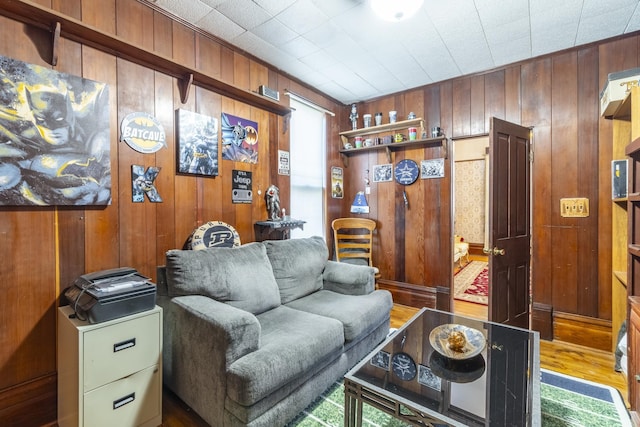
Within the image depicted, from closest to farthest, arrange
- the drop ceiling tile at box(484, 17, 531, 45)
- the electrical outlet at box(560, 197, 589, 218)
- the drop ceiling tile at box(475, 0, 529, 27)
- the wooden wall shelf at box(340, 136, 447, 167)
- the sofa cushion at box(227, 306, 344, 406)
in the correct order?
the sofa cushion at box(227, 306, 344, 406), the drop ceiling tile at box(475, 0, 529, 27), the drop ceiling tile at box(484, 17, 531, 45), the electrical outlet at box(560, 197, 589, 218), the wooden wall shelf at box(340, 136, 447, 167)

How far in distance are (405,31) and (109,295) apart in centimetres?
279

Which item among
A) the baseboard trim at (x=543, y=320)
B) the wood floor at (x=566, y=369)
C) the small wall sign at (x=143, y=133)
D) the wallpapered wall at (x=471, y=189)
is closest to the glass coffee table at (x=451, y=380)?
the wood floor at (x=566, y=369)

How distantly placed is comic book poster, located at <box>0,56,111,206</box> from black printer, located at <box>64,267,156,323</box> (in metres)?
0.49

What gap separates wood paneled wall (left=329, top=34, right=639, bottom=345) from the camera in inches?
105

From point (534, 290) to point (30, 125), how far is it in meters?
4.17

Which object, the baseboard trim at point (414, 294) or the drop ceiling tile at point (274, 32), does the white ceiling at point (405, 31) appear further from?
the baseboard trim at point (414, 294)

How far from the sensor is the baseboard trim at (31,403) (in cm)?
160

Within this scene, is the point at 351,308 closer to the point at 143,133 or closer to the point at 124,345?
the point at 124,345

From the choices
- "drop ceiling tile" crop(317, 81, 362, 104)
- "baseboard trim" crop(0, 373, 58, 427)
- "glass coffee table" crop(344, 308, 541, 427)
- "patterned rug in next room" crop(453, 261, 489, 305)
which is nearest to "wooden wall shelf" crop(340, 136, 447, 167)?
"drop ceiling tile" crop(317, 81, 362, 104)

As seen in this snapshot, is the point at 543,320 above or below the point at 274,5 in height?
below

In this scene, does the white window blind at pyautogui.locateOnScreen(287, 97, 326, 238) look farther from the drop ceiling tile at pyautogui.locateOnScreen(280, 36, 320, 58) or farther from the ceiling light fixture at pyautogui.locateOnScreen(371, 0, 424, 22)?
the ceiling light fixture at pyautogui.locateOnScreen(371, 0, 424, 22)

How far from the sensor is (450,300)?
11.2 feet

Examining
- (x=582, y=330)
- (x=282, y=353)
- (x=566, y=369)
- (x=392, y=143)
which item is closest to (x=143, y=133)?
(x=282, y=353)

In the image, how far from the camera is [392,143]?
3699 millimetres
